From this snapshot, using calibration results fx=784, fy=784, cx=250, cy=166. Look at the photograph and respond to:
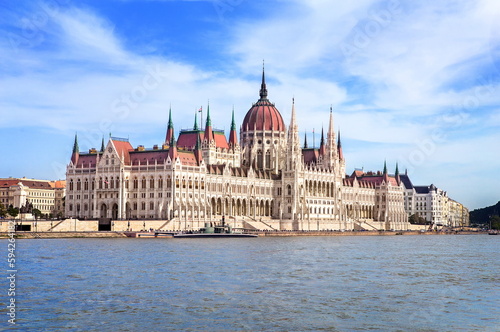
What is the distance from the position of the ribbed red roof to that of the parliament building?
0.23 metres

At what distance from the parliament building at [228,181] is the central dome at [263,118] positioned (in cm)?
23

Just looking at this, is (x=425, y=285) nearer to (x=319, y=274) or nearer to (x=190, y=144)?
(x=319, y=274)

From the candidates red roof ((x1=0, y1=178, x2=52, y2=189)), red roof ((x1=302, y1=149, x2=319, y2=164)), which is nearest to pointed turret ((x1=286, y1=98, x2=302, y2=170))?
red roof ((x1=302, y1=149, x2=319, y2=164))

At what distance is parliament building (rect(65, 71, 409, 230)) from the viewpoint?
13800cm

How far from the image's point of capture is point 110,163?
14025cm

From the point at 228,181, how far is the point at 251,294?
10834cm

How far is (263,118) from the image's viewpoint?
177 metres

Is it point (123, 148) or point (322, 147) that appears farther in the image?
point (322, 147)

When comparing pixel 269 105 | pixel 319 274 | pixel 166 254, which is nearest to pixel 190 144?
pixel 269 105

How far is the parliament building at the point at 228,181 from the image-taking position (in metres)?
138

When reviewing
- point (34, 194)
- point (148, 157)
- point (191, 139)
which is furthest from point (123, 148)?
point (34, 194)

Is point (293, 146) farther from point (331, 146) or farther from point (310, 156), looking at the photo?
point (310, 156)

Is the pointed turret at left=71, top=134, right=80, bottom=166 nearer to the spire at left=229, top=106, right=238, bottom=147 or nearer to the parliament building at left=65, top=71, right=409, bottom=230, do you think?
the parliament building at left=65, top=71, right=409, bottom=230

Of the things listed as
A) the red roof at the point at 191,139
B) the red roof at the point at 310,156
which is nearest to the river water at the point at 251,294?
the red roof at the point at 191,139
